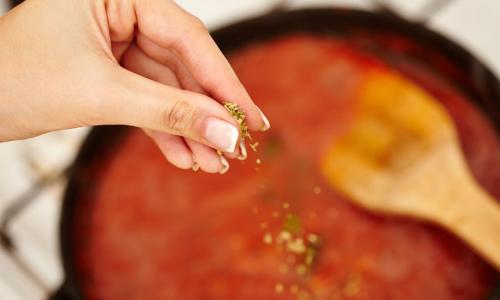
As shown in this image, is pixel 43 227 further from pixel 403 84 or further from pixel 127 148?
pixel 403 84

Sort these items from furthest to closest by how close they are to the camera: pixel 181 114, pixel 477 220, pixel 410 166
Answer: pixel 410 166 → pixel 477 220 → pixel 181 114

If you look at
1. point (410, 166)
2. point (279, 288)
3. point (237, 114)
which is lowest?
point (279, 288)

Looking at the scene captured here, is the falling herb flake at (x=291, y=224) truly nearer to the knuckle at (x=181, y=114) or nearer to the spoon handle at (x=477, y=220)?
the spoon handle at (x=477, y=220)

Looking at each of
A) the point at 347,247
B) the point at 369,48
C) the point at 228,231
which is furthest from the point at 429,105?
the point at 228,231

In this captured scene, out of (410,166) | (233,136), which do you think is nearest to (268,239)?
(410,166)

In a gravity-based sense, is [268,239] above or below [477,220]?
below

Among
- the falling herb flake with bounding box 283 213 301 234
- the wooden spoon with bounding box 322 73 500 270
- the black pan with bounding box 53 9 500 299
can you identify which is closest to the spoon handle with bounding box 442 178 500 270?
the wooden spoon with bounding box 322 73 500 270

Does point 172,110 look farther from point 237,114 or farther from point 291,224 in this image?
point 291,224
